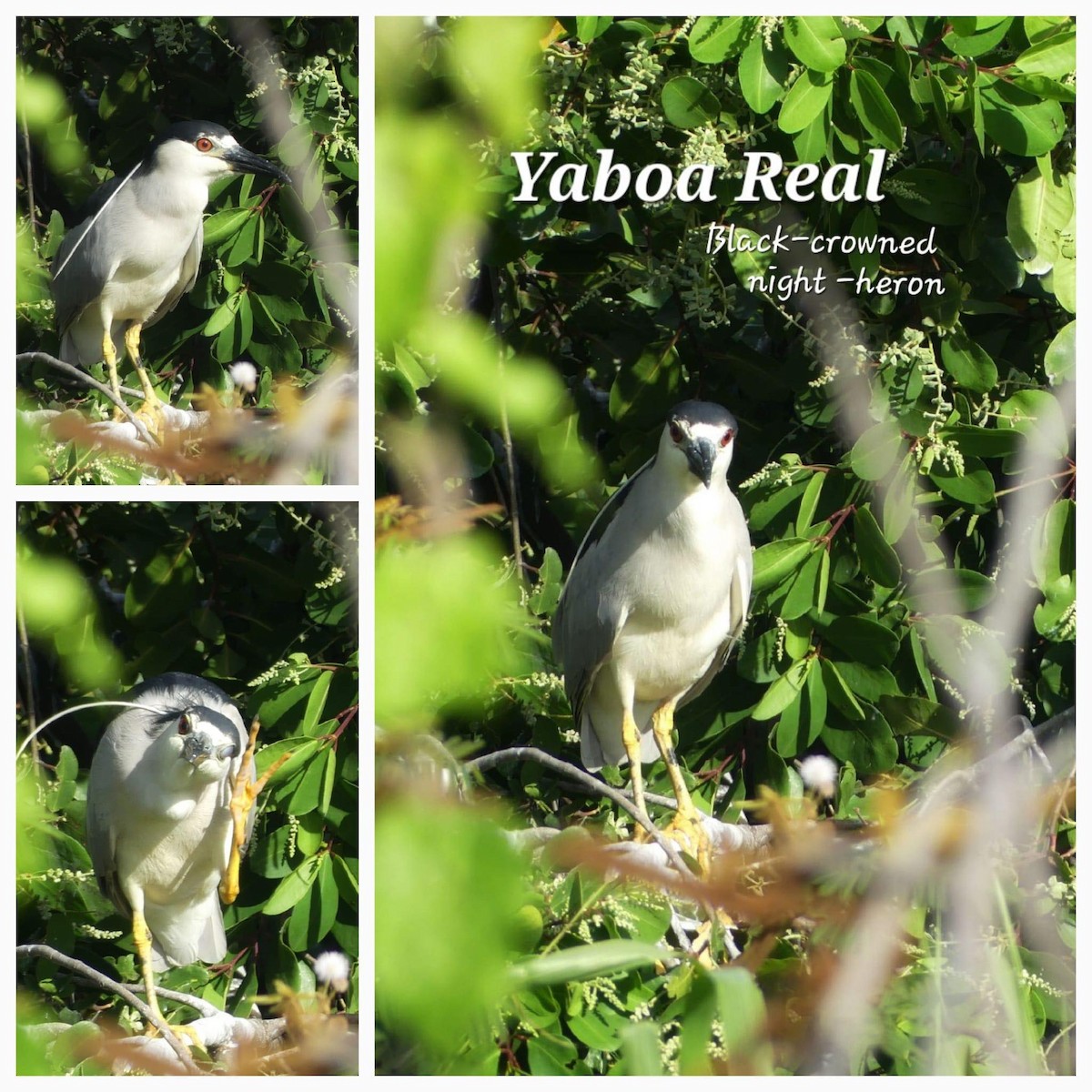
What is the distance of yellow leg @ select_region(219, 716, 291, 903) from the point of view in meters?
1.32

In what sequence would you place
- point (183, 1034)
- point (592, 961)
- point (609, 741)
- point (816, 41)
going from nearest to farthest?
point (592, 961)
point (816, 41)
point (183, 1034)
point (609, 741)

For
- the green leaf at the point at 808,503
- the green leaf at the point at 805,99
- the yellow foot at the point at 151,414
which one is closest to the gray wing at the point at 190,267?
the yellow foot at the point at 151,414

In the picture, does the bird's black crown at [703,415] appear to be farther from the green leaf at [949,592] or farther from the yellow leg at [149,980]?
the yellow leg at [149,980]

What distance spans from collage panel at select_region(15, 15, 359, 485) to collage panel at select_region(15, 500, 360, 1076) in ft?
0.28

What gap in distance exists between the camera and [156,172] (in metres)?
1.28

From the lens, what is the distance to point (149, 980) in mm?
1358

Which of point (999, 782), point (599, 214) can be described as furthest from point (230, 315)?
point (999, 782)

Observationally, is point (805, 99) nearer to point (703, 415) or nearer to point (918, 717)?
point (703, 415)

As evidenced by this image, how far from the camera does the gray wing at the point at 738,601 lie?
1405mm

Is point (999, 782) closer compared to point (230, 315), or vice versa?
point (230, 315)

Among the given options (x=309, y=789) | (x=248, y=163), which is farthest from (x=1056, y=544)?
(x=248, y=163)

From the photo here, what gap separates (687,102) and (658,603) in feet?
1.99
